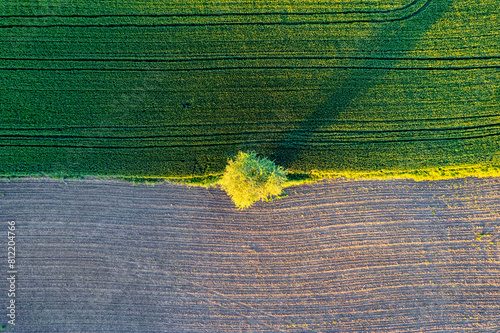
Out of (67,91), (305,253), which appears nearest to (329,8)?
(305,253)

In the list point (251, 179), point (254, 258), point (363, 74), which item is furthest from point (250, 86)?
point (254, 258)

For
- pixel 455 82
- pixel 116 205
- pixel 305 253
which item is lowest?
pixel 305 253

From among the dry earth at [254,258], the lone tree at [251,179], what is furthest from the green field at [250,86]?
the lone tree at [251,179]

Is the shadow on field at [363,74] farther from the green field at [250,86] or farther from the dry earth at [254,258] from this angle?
the dry earth at [254,258]

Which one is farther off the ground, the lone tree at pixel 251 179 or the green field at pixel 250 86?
the green field at pixel 250 86

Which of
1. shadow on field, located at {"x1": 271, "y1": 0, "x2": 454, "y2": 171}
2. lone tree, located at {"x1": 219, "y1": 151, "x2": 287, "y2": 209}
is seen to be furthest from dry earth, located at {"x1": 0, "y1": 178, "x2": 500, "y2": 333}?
shadow on field, located at {"x1": 271, "y1": 0, "x2": 454, "y2": 171}

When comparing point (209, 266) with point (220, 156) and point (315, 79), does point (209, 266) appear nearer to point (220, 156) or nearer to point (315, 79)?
point (220, 156)
